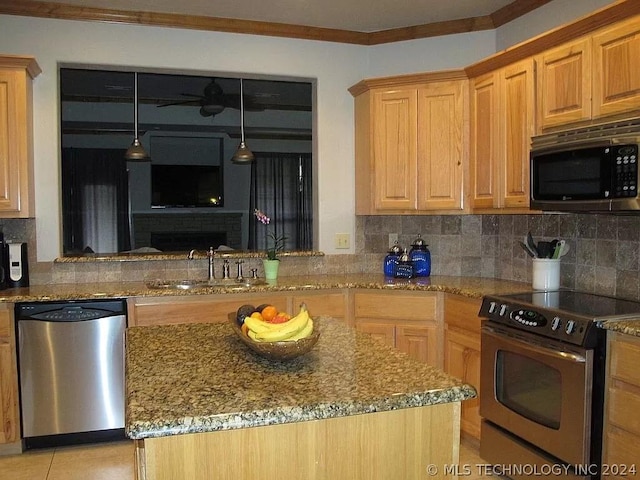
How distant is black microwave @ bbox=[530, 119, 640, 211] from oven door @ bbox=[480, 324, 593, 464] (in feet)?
2.14

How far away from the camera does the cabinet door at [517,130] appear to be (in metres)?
3.05

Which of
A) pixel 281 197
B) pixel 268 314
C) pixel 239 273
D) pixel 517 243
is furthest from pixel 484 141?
pixel 281 197

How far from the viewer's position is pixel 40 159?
3562mm

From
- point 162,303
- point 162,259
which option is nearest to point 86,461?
point 162,303

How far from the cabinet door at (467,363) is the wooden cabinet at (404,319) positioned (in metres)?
0.10

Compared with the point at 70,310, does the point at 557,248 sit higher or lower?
higher

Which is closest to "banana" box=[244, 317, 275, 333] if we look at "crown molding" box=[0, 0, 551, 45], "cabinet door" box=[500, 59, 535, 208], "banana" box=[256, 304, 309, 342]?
"banana" box=[256, 304, 309, 342]

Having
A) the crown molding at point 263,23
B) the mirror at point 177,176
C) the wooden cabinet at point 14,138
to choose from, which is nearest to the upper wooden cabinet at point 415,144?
the crown molding at point 263,23

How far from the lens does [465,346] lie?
10.4 feet

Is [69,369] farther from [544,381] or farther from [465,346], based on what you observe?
[544,381]

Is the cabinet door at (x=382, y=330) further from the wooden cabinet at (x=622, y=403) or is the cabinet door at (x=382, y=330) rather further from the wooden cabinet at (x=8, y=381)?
the wooden cabinet at (x=8, y=381)

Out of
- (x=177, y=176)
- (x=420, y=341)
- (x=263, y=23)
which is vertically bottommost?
(x=420, y=341)

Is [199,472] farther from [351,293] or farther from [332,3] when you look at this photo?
[332,3]

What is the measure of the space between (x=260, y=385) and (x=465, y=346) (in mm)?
2025
